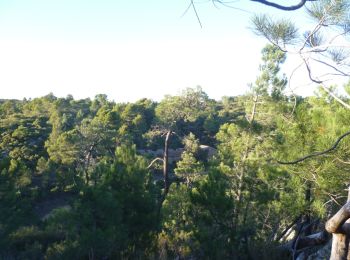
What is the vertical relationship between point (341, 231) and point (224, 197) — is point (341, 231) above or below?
above

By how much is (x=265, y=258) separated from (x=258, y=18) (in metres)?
3.95

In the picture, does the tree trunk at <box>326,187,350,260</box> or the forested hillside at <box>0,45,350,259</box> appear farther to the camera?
the forested hillside at <box>0,45,350,259</box>

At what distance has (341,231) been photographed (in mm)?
3090

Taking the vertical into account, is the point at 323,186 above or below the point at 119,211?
above

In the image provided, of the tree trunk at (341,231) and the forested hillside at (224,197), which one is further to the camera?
the forested hillside at (224,197)

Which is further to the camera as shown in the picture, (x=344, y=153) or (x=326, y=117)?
(x=326, y=117)

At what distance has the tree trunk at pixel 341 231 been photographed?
9.85 feet

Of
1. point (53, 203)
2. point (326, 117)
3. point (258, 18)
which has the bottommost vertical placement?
point (53, 203)

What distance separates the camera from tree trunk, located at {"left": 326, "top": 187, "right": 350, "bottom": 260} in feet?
9.85

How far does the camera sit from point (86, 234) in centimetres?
927

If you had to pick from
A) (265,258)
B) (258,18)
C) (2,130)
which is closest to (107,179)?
(265,258)

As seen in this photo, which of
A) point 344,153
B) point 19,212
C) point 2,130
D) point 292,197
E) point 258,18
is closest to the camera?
point 258,18

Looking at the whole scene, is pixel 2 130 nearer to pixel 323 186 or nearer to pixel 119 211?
pixel 119 211

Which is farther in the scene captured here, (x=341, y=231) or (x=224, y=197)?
(x=224, y=197)
